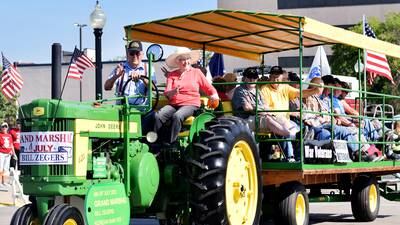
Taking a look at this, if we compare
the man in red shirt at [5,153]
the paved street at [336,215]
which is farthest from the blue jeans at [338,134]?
the man in red shirt at [5,153]

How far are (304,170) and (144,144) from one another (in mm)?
2149

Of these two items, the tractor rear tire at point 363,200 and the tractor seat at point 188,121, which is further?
the tractor rear tire at point 363,200

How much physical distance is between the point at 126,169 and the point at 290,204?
2729 millimetres

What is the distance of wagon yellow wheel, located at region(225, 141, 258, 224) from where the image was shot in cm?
904

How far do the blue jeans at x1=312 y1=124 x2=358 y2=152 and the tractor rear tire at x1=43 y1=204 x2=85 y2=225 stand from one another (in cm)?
447

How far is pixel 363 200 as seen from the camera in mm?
12633

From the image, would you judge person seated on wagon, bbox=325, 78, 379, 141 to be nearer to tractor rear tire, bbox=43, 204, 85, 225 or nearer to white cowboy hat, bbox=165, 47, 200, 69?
white cowboy hat, bbox=165, 47, 200, 69

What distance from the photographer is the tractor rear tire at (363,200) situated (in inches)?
498

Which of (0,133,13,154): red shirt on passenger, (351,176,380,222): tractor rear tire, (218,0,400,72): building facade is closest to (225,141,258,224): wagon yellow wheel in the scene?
(351,176,380,222): tractor rear tire

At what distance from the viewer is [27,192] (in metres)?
7.78

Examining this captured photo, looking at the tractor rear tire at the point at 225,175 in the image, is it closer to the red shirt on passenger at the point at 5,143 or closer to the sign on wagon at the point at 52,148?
the sign on wagon at the point at 52,148

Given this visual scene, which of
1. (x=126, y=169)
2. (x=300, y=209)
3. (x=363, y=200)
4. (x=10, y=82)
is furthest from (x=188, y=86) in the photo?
(x=10, y=82)

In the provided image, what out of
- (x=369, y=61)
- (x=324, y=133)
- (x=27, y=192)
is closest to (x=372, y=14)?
(x=369, y=61)

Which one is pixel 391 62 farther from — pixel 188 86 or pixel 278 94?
pixel 188 86
